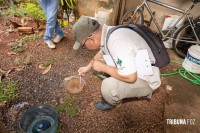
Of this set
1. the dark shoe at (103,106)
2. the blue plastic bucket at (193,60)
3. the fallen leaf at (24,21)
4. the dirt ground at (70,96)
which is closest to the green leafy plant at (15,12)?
the fallen leaf at (24,21)

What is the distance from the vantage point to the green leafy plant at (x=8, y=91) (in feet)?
11.8

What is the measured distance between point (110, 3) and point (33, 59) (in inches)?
104

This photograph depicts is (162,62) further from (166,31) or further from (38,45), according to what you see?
(38,45)

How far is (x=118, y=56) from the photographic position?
242 cm

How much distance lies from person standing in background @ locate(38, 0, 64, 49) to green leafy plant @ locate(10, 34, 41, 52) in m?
0.54

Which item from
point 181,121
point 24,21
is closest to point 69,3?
point 24,21

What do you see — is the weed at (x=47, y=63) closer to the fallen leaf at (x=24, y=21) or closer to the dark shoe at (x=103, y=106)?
the dark shoe at (x=103, y=106)

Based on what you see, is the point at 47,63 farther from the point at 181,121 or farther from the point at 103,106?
the point at 181,121

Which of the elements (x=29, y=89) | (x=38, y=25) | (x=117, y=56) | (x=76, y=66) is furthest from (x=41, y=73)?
(x=117, y=56)

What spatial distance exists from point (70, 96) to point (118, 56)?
1749mm

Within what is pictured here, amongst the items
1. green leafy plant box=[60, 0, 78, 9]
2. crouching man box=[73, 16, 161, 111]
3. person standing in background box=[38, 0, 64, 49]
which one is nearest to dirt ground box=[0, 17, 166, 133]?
person standing in background box=[38, 0, 64, 49]

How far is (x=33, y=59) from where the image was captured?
180 inches

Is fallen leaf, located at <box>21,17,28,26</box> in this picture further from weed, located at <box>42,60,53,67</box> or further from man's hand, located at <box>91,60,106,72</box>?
man's hand, located at <box>91,60,106,72</box>

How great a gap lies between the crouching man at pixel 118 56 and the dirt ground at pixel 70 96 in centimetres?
43
